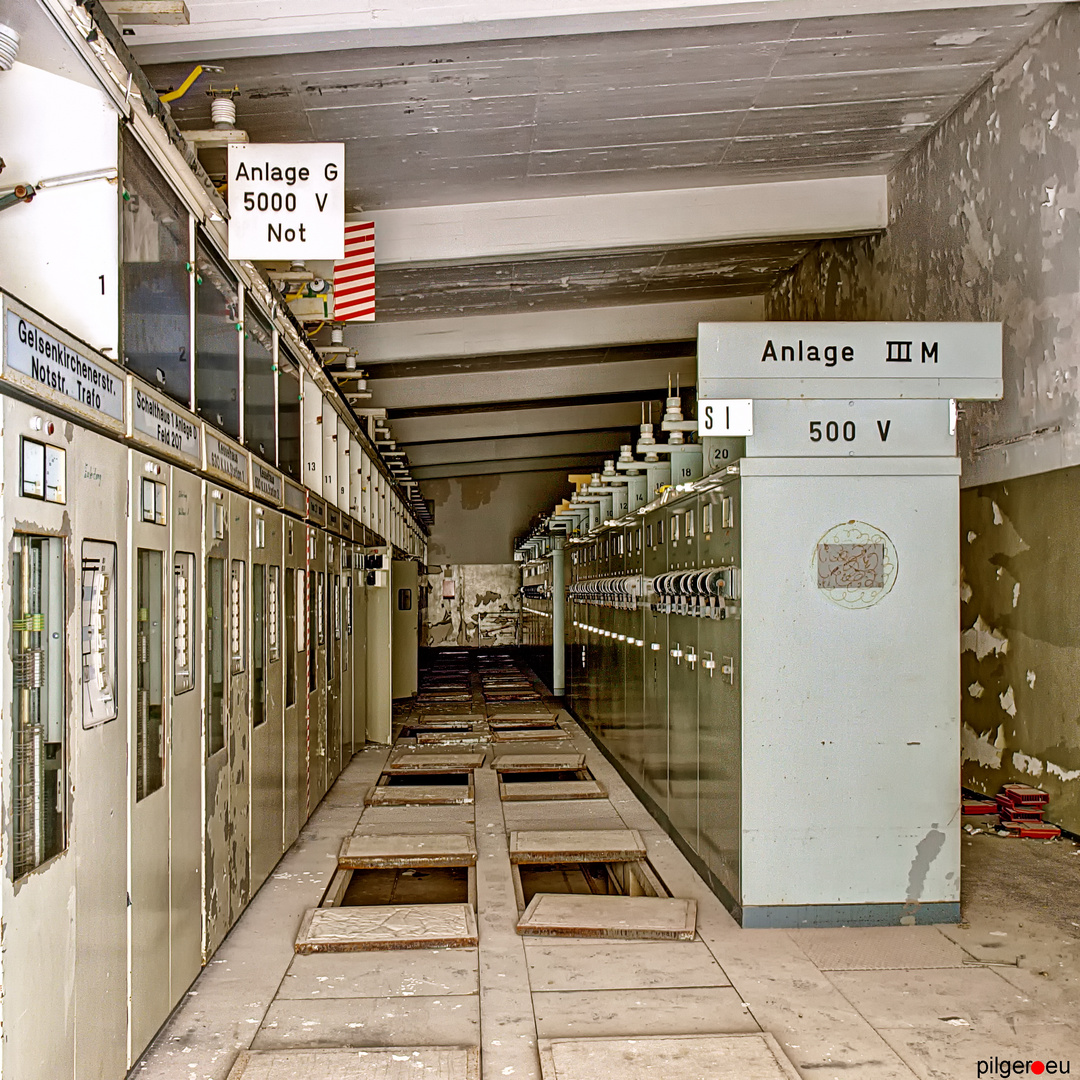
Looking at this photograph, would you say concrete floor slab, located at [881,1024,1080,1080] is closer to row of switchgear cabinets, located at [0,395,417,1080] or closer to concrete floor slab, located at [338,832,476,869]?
row of switchgear cabinets, located at [0,395,417,1080]

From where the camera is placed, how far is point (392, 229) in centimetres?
842

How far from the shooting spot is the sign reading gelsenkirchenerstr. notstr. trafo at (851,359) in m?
4.82

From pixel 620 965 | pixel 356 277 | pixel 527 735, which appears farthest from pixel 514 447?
pixel 620 965

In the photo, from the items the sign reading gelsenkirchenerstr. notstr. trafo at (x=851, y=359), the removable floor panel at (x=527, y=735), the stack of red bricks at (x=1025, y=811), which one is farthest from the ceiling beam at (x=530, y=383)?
the sign reading gelsenkirchenerstr. notstr. trafo at (x=851, y=359)

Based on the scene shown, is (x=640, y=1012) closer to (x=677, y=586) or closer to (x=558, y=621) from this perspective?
(x=677, y=586)

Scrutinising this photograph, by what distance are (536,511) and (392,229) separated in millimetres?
17856

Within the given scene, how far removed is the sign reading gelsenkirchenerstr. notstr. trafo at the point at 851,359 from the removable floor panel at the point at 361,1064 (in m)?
2.79

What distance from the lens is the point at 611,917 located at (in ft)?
15.8

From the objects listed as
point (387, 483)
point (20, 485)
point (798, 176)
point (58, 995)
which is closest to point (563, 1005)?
point (58, 995)

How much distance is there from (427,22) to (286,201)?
1167mm

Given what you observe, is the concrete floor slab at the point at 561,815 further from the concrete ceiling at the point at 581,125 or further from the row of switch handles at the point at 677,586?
the concrete ceiling at the point at 581,125

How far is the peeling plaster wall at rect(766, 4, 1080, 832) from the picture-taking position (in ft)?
21.6

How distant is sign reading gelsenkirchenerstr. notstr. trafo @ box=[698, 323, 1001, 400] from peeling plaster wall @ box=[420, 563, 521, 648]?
2142 cm

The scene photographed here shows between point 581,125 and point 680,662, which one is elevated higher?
point 581,125
